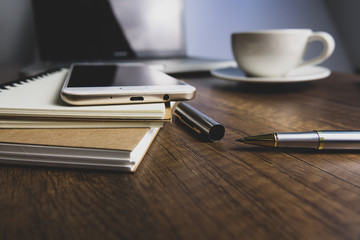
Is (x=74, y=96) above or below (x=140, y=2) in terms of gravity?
below

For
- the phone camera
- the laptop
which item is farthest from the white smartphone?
the laptop

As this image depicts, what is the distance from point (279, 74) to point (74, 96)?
17.2 inches

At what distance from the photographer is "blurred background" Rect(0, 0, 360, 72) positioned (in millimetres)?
959

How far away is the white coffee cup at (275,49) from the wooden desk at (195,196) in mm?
279

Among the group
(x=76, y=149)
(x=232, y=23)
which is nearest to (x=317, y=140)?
(x=76, y=149)

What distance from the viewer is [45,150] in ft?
0.79

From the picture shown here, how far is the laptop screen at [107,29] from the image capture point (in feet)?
2.83

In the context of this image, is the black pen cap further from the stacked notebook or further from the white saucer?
the white saucer

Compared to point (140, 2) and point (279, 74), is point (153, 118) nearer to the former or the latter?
point (279, 74)

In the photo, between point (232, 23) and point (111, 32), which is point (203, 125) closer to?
point (111, 32)

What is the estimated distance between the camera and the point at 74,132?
0.26 meters

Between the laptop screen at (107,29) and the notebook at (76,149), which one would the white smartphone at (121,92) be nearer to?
the notebook at (76,149)

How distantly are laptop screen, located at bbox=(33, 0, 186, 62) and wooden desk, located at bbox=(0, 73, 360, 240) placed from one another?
68 centimetres

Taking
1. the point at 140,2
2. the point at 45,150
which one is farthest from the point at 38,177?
the point at 140,2
